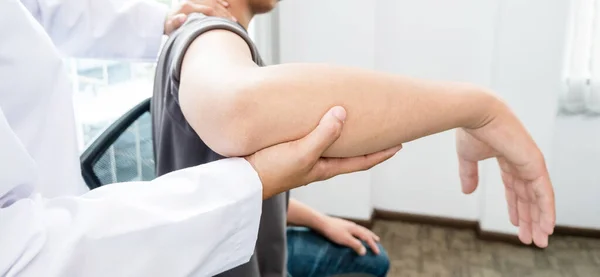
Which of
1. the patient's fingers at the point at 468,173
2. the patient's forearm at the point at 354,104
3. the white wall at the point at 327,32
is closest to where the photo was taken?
the patient's forearm at the point at 354,104

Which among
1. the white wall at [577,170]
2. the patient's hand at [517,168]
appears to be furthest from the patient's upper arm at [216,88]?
the white wall at [577,170]

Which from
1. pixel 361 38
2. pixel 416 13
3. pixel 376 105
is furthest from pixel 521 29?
pixel 376 105

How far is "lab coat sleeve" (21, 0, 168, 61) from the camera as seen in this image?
116 centimetres

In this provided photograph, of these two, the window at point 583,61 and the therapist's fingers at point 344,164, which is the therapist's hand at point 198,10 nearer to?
the therapist's fingers at point 344,164

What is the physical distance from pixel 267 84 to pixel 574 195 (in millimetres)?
2607

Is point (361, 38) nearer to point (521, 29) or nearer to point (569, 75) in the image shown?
point (521, 29)

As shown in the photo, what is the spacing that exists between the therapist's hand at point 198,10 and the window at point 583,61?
2.01 m

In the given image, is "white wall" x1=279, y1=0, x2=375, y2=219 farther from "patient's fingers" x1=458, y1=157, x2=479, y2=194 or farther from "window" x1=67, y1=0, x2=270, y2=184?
"patient's fingers" x1=458, y1=157, x2=479, y2=194

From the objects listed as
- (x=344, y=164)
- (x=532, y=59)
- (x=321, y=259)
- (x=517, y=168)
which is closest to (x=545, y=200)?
(x=517, y=168)

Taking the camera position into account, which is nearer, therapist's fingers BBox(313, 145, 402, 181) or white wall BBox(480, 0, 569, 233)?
therapist's fingers BBox(313, 145, 402, 181)

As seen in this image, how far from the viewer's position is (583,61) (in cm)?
246

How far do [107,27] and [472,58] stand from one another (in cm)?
194

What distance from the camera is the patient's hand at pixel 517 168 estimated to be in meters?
0.78

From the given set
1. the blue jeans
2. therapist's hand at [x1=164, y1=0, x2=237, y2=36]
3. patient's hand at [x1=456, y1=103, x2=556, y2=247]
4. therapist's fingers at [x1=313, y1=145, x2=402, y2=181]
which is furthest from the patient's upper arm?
the blue jeans
